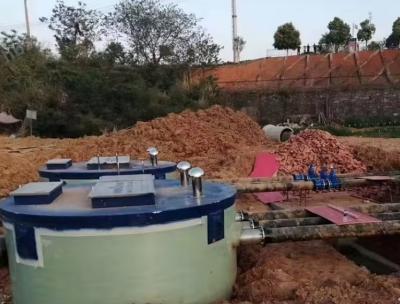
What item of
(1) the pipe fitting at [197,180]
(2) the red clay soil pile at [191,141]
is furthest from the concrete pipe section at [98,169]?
(2) the red clay soil pile at [191,141]

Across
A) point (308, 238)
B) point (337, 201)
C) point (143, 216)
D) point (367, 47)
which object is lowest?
point (337, 201)

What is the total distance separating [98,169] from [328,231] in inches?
89.7

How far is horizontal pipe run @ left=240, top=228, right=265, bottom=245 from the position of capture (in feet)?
11.6

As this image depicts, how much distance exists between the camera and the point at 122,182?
341cm

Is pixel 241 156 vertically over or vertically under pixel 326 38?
under

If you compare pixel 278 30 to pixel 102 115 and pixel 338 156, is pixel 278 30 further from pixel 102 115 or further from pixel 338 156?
pixel 338 156

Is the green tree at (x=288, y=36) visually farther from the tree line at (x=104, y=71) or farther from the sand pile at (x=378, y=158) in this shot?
the sand pile at (x=378, y=158)

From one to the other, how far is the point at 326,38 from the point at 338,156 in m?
29.2

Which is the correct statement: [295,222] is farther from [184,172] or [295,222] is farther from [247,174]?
[247,174]

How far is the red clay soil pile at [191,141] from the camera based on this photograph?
10.6 meters

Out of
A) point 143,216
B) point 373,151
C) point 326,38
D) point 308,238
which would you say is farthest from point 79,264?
point 326,38

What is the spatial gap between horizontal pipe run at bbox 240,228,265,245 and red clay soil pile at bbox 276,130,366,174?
5.54m

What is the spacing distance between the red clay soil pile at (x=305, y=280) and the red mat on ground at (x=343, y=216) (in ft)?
1.18

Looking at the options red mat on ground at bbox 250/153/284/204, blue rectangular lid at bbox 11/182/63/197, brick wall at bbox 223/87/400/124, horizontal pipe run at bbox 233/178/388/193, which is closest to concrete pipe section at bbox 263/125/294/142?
red mat on ground at bbox 250/153/284/204
